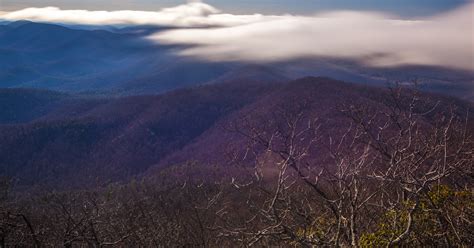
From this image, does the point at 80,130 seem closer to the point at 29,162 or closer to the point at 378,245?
the point at 29,162

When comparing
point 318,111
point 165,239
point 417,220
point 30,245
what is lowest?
point 318,111

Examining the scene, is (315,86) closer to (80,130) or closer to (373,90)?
(373,90)

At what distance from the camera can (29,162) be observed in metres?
152

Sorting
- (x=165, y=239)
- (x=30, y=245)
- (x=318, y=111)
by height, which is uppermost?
(x=30, y=245)

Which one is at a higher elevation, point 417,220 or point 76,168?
point 417,220

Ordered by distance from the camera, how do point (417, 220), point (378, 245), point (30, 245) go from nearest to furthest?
point (378, 245) < point (417, 220) < point (30, 245)

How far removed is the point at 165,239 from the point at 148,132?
152534 mm

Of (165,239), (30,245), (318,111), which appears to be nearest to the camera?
(30,245)

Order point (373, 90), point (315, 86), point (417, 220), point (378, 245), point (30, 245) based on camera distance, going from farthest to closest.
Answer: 1. point (315, 86)
2. point (373, 90)
3. point (30, 245)
4. point (417, 220)
5. point (378, 245)

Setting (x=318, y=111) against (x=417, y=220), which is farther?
(x=318, y=111)

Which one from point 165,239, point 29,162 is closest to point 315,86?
point 29,162

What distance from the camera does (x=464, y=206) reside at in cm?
1016

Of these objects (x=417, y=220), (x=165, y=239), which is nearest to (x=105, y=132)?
(x=165, y=239)

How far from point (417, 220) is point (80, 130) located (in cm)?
17272
